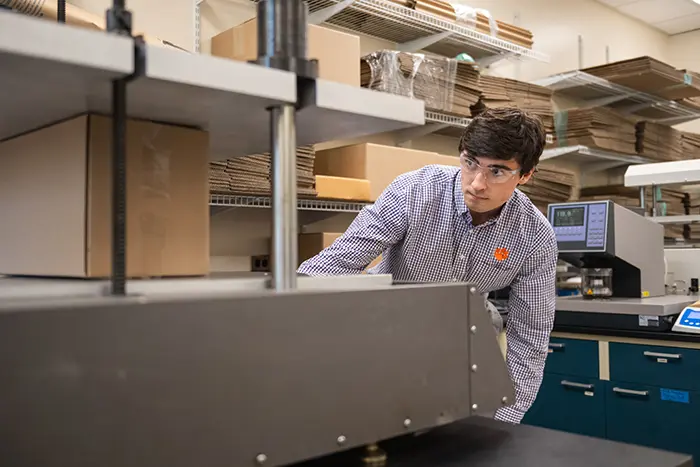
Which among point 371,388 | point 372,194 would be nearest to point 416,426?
point 371,388

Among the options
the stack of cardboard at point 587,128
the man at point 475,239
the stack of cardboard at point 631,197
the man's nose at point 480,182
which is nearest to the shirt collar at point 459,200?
the man at point 475,239

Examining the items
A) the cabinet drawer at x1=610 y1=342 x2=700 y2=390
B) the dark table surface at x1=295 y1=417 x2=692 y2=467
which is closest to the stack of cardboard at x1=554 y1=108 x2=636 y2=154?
the cabinet drawer at x1=610 y1=342 x2=700 y2=390

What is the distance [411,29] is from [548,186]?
144 centimetres

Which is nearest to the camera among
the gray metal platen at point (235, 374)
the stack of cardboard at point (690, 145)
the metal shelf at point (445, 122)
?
the gray metal platen at point (235, 374)

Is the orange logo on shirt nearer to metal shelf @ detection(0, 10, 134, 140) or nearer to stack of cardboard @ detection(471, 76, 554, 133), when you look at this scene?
metal shelf @ detection(0, 10, 134, 140)

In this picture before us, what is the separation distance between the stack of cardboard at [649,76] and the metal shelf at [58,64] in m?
4.04

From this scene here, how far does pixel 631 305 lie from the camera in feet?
8.47

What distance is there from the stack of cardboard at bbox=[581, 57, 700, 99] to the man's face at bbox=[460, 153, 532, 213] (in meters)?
2.92

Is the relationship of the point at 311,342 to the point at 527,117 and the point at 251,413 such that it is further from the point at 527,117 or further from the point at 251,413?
the point at 527,117

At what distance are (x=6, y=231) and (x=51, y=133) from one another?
0.21 metres

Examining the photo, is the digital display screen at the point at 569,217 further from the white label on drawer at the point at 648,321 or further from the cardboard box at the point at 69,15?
the cardboard box at the point at 69,15

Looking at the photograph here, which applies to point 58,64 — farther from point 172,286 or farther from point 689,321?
point 689,321

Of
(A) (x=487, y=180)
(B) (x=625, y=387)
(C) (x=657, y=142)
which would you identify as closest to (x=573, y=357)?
(B) (x=625, y=387)

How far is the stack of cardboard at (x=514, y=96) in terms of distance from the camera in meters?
3.53
